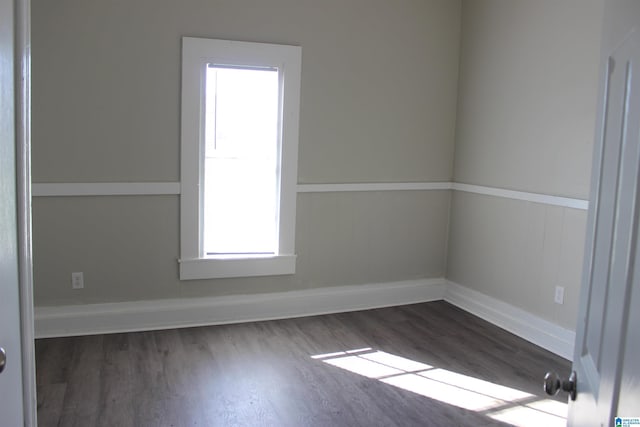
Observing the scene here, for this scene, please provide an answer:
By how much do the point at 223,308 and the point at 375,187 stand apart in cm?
144

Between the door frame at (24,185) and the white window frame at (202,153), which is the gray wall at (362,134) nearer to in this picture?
the white window frame at (202,153)

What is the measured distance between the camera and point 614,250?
902 mm

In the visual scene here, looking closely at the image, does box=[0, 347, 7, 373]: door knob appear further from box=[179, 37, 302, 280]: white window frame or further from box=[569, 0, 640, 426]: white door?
box=[179, 37, 302, 280]: white window frame

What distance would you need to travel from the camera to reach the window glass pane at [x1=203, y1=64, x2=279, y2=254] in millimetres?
3754

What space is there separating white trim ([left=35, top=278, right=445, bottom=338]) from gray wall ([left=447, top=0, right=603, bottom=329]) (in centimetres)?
55

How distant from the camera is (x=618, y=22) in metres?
0.99

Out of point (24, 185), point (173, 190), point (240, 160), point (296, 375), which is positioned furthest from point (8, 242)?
point (240, 160)

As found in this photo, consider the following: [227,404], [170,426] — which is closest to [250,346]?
[227,404]

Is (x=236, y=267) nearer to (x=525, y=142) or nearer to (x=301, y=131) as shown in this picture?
(x=301, y=131)

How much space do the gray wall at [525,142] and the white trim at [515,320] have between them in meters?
0.06

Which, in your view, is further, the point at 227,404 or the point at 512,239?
the point at 512,239

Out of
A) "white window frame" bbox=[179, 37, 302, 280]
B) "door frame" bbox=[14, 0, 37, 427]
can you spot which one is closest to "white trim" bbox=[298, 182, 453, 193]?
"white window frame" bbox=[179, 37, 302, 280]

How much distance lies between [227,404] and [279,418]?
0.29 metres

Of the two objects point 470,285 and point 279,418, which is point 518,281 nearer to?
point 470,285
